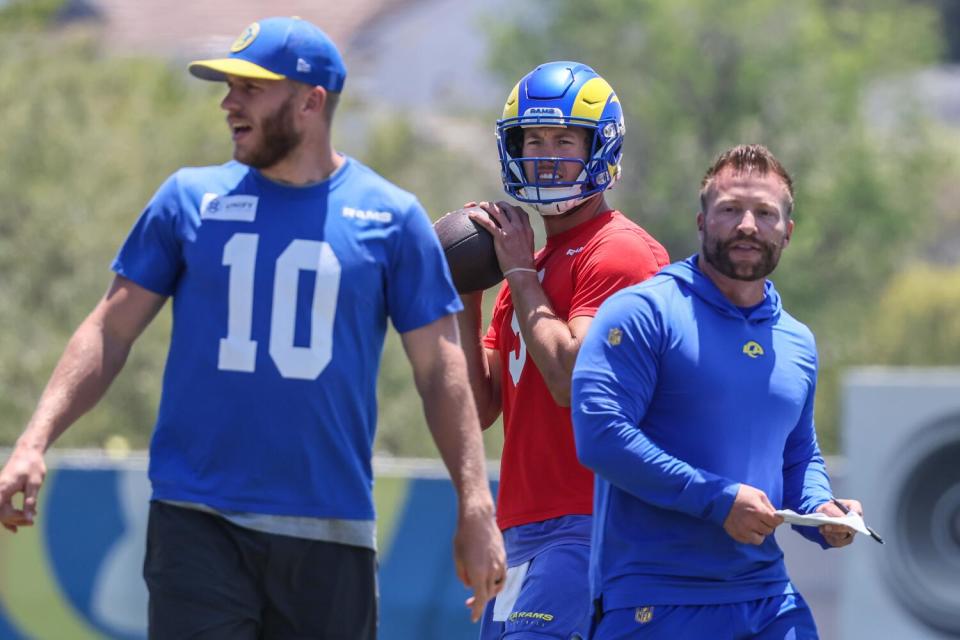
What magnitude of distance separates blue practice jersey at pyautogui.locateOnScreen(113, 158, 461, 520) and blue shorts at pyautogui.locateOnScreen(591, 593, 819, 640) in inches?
28.9

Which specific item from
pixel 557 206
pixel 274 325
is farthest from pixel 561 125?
pixel 274 325

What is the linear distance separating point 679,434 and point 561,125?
1.19m

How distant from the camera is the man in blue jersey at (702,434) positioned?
4.47m

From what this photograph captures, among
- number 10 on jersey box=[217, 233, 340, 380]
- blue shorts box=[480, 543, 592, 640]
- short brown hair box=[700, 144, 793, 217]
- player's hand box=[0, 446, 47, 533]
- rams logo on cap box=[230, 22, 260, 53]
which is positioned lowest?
blue shorts box=[480, 543, 592, 640]

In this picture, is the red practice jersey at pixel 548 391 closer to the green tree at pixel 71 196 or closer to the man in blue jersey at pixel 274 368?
the man in blue jersey at pixel 274 368

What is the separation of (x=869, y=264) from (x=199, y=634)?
3360cm

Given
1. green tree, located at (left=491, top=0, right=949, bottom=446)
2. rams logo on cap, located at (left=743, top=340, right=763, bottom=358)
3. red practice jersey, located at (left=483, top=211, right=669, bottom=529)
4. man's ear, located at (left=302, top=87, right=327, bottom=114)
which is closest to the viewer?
man's ear, located at (left=302, top=87, right=327, bottom=114)

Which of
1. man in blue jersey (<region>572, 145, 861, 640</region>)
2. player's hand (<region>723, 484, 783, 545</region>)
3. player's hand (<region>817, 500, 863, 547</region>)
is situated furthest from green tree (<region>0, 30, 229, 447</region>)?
player's hand (<region>723, 484, 783, 545</region>)

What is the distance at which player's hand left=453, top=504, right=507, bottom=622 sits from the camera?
435 centimetres

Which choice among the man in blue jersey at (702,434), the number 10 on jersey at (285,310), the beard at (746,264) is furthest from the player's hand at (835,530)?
the number 10 on jersey at (285,310)

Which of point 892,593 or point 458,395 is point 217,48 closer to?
point 892,593

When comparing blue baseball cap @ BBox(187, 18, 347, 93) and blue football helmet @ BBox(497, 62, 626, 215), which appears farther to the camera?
blue football helmet @ BBox(497, 62, 626, 215)

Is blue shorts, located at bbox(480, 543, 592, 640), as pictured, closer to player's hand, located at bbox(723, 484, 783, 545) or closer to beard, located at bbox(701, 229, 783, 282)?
player's hand, located at bbox(723, 484, 783, 545)

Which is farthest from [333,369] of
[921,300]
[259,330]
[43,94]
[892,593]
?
[921,300]
